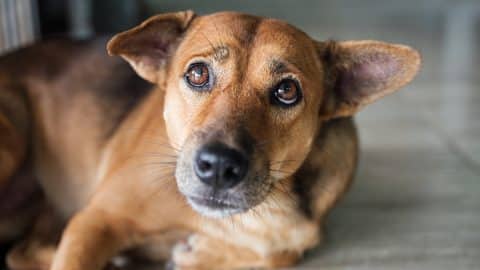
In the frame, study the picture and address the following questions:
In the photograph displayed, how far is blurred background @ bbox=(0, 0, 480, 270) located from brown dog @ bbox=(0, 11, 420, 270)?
28cm

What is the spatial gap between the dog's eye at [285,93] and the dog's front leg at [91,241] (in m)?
0.59

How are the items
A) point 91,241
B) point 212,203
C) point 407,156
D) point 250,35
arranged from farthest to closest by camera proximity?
point 407,156 < point 91,241 < point 250,35 < point 212,203

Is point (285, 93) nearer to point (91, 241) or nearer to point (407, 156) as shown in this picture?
point (91, 241)

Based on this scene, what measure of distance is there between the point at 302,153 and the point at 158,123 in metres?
0.49

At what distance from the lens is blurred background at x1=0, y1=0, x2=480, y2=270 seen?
233 centimetres

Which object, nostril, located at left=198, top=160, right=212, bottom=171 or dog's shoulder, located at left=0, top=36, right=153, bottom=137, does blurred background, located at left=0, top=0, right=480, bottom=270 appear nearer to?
dog's shoulder, located at left=0, top=36, right=153, bottom=137

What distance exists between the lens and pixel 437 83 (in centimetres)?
445

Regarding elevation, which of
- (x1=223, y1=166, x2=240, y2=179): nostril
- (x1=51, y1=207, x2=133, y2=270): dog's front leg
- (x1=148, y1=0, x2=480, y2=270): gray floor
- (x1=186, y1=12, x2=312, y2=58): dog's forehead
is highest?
(x1=186, y1=12, x2=312, y2=58): dog's forehead

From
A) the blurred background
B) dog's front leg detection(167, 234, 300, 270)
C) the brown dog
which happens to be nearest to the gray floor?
the blurred background

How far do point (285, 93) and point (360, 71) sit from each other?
301 millimetres

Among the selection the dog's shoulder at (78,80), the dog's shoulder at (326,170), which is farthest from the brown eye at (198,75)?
the dog's shoulder at (78,80)

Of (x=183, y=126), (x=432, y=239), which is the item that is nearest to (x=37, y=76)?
(x=183, y=126)

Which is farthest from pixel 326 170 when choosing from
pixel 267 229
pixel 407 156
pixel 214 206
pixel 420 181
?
pixel 407 156

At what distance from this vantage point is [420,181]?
2.89 meters
